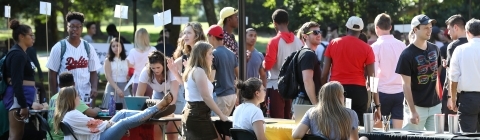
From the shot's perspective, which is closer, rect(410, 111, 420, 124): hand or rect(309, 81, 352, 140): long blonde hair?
rect(309, 81, 352, 140): long blonde hair

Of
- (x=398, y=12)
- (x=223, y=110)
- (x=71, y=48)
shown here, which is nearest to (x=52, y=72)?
(x=71, y=48)

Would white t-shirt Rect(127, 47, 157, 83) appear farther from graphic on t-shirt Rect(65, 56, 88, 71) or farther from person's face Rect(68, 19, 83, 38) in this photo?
person's face Rect(68, 19, 83, 38)

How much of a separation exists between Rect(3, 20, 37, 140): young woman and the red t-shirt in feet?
11.8

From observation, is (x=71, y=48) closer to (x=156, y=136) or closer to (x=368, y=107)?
(x=156, y=136)

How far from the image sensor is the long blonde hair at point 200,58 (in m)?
8.77

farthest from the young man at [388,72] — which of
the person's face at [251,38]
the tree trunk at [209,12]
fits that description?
the tree trunk at [209,12]

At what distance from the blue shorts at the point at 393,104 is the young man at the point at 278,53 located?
6.77 feet

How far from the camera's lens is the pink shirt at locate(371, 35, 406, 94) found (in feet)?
32.1

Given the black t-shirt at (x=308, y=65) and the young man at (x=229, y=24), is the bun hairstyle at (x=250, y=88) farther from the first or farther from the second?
the young man at (x=229, y=24)

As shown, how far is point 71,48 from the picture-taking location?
1121 cm

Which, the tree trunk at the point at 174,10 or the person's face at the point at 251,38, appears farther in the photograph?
the tree trunk at the point at 174,10

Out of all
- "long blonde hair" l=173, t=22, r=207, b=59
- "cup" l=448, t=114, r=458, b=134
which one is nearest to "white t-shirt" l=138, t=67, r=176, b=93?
"long blonde hair" l=173, t=22, r=207, b=59

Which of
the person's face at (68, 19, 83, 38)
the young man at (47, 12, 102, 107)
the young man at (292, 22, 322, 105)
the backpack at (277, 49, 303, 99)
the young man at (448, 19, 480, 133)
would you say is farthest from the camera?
the young man at (47, 12, 102, 107)

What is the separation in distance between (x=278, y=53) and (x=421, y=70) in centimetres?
296
